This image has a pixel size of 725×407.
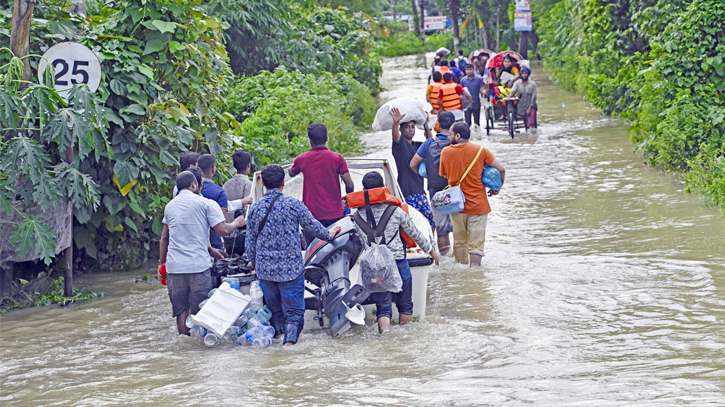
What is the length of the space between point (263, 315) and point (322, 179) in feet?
5.35

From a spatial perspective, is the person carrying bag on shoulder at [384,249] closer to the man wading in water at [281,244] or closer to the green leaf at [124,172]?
the man wading in water at [281,244]

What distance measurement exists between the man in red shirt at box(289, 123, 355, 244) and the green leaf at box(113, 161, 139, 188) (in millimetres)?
2303

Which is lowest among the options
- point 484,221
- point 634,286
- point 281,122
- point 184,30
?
point 634,286

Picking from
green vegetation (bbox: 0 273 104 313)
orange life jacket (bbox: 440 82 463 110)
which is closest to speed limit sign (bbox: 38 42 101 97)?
green vegetation (bbox: 0 273 104 313)

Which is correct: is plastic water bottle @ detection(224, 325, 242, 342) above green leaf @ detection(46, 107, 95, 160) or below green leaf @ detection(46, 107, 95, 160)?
below

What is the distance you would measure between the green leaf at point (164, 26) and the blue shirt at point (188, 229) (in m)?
3.13

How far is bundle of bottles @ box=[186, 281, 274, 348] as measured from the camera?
720 centimetres

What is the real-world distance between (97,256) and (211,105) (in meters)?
2.45

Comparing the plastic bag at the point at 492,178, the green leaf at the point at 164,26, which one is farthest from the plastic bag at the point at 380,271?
the green leaf at the point at 164,26

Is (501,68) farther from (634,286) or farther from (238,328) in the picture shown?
(238,328)

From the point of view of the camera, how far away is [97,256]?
10430 millimetres

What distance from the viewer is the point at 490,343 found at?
23.1ft

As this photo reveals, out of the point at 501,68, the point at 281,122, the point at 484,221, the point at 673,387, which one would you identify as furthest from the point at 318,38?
the point at 673,387

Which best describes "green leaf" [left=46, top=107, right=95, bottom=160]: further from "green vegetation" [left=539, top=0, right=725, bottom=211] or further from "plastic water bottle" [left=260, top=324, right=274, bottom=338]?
"green vegetation" [left=539, top=0, right=725, bottom=211]
